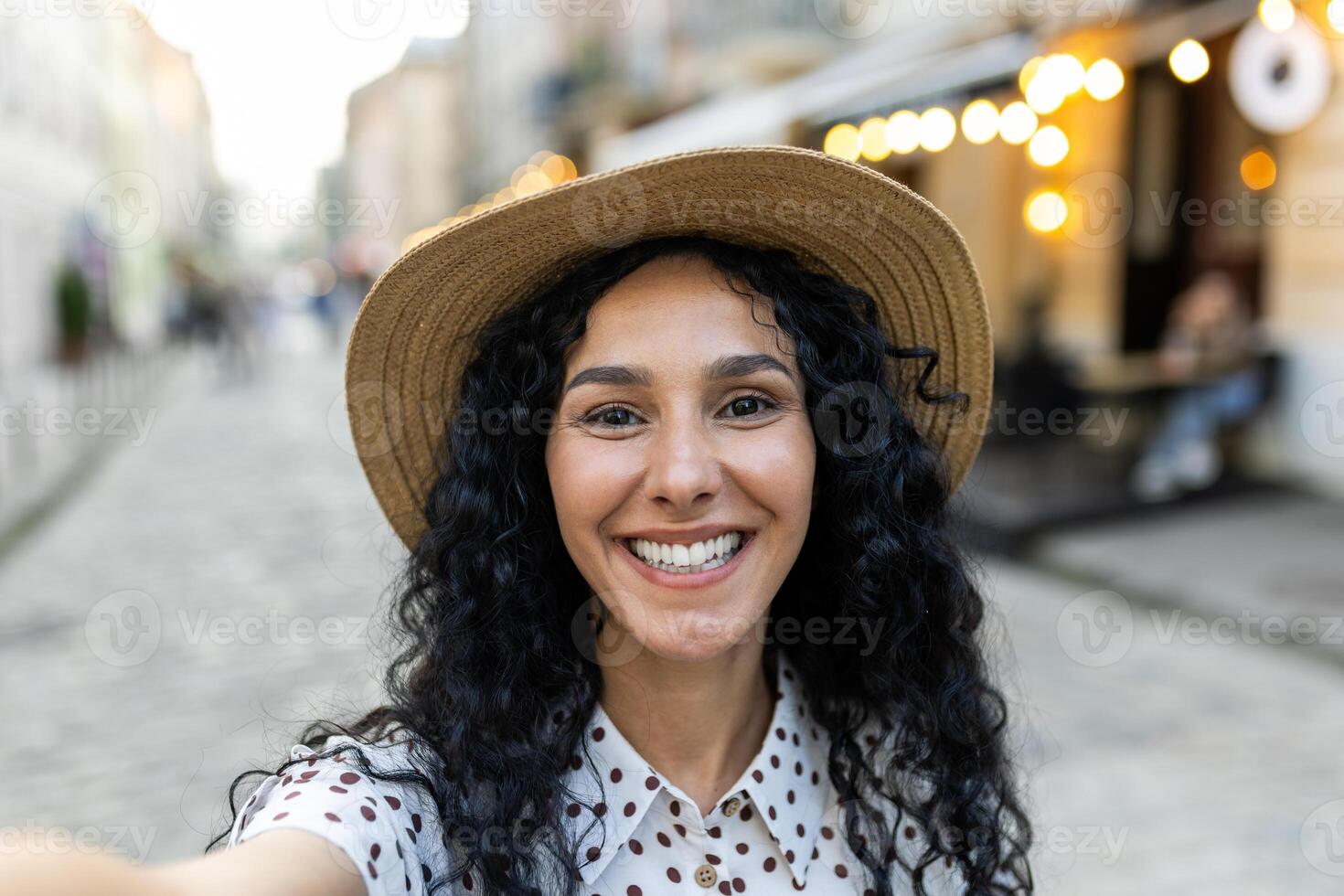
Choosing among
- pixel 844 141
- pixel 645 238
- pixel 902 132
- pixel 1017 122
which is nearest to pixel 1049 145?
pixel 1017 122

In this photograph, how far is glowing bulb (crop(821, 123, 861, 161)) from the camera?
31.1ft

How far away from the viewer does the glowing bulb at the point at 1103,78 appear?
23.6ft

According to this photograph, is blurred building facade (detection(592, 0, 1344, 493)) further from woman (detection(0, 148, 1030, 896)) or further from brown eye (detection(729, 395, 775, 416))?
brown eye (detection(729, 395, 775, 416))

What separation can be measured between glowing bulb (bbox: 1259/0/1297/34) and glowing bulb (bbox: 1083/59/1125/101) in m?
0.95

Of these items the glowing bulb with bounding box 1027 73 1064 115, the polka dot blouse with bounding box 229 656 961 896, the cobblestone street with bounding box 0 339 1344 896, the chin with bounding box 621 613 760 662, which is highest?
the glowing bulb with bounding box 1027 73 1064 115

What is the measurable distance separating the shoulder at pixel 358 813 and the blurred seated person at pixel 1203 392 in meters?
7.99

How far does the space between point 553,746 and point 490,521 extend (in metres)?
0.35

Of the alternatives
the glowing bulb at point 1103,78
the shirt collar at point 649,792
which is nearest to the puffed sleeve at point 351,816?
the shirt collar at point 649,792

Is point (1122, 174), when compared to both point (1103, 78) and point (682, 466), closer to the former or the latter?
point (1103, 78)

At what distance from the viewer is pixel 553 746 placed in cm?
167

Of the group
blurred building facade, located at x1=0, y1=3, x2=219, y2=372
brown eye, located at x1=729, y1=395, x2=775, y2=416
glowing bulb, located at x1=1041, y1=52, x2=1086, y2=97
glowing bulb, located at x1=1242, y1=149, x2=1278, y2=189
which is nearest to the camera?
brown eye, located at x1=729, y1=395, x2=775, y2=416

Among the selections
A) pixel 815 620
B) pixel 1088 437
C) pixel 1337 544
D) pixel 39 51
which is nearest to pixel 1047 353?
pixel 1088 437

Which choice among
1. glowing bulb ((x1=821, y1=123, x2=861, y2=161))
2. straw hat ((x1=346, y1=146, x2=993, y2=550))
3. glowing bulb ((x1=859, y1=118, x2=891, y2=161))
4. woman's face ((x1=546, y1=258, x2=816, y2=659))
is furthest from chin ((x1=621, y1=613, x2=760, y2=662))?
glowing bulb ((x1=821, y1=123, x2=861, y2=161))

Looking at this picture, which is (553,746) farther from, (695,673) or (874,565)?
(874,565)
